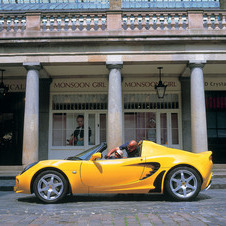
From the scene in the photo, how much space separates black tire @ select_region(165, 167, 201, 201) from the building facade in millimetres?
4536

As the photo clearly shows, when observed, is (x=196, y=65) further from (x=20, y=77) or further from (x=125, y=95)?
(x=20, y=77)

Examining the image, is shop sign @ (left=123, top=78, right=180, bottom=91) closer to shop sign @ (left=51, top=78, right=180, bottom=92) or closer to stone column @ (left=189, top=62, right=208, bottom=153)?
shop sign @ (left=51, top=78, right=180, bottom=92)

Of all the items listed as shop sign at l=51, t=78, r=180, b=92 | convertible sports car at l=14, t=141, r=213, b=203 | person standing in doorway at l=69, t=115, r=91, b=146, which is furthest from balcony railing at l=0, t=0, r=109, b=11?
convertible sports car at l=14, t=141, r=213, b=203

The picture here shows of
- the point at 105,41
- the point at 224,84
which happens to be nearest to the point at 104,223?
the point at 105,41

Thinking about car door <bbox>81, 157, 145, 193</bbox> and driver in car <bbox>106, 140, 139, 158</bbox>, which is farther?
driver in car <bbox>106, 140, 139, 158</bbox>

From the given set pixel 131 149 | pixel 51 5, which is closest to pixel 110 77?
pixel 131 149

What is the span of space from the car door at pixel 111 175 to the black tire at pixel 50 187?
16.1 inches

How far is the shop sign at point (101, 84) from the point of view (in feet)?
43.9

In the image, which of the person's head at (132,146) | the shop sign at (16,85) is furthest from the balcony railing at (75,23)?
the person's head at (132,146)

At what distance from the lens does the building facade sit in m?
10.3

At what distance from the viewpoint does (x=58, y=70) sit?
12242 millimetres

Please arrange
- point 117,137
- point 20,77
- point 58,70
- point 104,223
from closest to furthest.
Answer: point 104,223
point 117,137
point 58,70
point 20,77

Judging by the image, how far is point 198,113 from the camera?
10.1 metres

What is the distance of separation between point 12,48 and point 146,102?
20.3 ft
